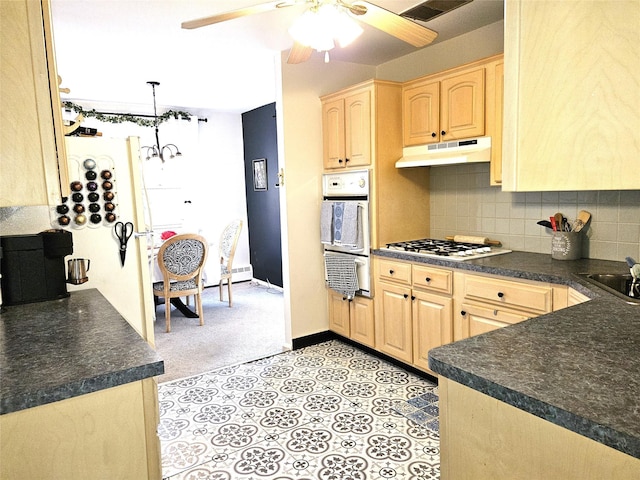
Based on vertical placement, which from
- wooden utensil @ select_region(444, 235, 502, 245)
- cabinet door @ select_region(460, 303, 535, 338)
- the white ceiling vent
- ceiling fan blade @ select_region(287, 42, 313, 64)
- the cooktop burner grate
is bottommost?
cabinet door @ select_region(460, 303, 535, 338)

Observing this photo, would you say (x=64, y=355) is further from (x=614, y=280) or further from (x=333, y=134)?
(x=333, y=134)

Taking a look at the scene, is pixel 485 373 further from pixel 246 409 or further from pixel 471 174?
pixel 471 174

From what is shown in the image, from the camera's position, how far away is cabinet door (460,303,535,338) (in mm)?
2469

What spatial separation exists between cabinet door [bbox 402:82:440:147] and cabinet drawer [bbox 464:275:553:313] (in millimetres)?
1091

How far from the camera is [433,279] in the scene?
288 cm

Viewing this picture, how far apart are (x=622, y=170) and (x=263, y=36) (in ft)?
9.31

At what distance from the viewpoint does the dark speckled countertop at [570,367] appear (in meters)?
0.83

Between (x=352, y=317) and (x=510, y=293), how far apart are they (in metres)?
1.49

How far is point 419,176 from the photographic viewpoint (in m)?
3.54

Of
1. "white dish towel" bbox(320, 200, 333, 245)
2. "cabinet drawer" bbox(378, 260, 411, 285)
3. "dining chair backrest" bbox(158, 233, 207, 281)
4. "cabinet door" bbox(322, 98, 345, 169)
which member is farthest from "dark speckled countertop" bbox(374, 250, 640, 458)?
"dining chair backrest" bbox(158, 233, 207, 281)

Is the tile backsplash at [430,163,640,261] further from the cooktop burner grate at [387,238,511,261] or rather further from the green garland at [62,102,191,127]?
the green garland at [62,102,191,127]

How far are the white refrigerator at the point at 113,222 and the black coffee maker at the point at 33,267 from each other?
1.17 ft

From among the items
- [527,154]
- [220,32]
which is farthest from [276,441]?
[220,32]

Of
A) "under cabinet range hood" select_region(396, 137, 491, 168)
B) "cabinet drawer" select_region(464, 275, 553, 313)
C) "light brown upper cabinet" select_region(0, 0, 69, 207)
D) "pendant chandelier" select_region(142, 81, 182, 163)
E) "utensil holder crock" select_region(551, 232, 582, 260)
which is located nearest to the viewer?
"light brown upper cabinet" select_region(0, 0, 69, 207)
